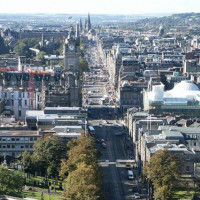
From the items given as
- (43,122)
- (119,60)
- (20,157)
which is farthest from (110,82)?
(20,157)

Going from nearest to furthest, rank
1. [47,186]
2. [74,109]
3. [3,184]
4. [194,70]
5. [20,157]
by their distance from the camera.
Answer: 1. [3,184]
2. [47,186]
3. [20,157]
4. [74,109]
5. [194,70]

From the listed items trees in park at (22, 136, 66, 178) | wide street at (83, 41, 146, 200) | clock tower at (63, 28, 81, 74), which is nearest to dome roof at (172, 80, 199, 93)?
wide street at (83, 41, 146, 200)

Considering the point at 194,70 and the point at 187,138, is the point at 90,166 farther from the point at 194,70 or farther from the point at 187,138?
the point at 194,70

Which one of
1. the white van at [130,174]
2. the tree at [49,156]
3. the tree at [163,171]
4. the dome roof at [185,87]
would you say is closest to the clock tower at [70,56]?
the dome roof at [185,87]

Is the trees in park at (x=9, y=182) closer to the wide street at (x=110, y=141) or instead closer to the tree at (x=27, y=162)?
the tree at (x=27, y=162)

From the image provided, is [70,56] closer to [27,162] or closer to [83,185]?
[27,162]

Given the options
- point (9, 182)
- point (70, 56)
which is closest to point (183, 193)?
point (9, 182)
